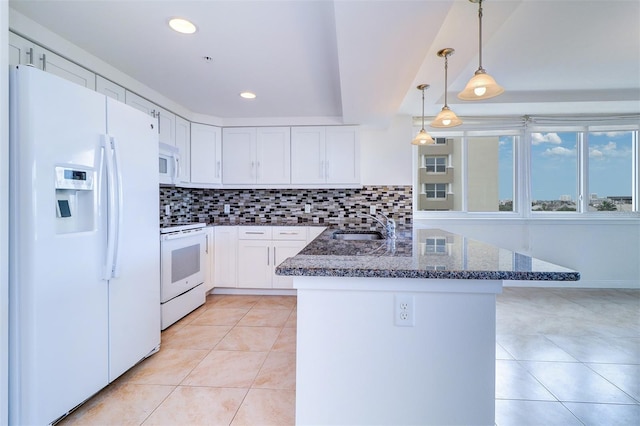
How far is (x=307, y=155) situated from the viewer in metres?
3.95

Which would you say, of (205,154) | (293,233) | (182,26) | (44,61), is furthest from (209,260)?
(182,26)

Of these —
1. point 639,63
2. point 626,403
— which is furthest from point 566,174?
point 626,403

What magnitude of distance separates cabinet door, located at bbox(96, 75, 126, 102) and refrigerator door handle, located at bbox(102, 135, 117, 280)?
3.39ft

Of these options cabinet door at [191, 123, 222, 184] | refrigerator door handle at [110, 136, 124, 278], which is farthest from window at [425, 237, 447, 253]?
cabinet door at [191, 123, 222, 184]

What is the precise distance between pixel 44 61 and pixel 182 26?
0.96m

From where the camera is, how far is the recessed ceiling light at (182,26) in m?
1.88

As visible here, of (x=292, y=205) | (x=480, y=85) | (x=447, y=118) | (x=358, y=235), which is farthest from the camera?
(x=292, y=205)

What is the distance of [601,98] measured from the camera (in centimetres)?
355

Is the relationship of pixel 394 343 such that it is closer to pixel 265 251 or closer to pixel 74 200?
pixel 74 200

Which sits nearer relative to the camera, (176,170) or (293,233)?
(176,170)

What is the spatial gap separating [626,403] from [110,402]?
300 cm

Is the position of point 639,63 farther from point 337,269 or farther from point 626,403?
point 337,269

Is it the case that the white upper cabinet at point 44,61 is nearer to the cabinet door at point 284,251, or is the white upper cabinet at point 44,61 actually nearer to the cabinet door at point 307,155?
the cabinet door at point 307,155

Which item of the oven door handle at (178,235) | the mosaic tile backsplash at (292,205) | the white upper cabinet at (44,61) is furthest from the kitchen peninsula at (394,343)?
the mosaic tile backsplash at (292,205)
